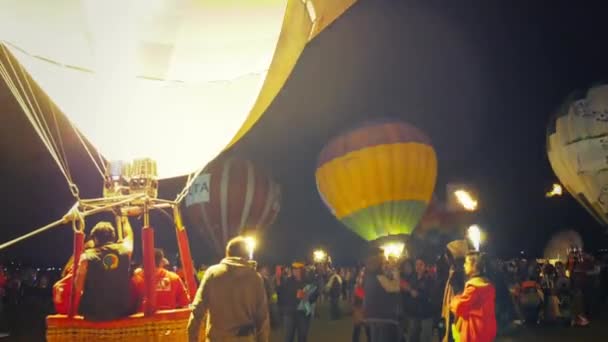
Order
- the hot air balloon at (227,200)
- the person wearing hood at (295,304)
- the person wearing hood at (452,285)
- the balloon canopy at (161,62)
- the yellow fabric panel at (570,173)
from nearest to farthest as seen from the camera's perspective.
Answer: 1. the balloon canopy at (161,62)
2. the person wearing hood at (452,285)
3. the person wearing hood at (295,304)
4. the yellow fabric panel at (570,173)
5. the hot air balloon at (227,200)

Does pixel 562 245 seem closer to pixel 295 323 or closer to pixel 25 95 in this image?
pixel 295 323

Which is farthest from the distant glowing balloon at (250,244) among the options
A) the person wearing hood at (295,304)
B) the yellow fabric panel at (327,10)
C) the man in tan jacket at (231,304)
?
the yellow fabric panel at (327,10)

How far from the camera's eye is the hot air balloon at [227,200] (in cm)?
2062

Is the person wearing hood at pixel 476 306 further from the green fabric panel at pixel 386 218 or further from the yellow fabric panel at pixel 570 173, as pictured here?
the green fabric panel at pixel 386 218

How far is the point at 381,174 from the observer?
18.6m

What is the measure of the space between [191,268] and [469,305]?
2.35 m

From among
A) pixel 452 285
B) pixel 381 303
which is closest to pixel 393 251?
pixel 381 303

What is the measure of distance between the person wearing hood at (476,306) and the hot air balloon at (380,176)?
44.8 ft

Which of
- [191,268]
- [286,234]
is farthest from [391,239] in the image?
[286,234]

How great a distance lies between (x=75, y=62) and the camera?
3549 millimetres

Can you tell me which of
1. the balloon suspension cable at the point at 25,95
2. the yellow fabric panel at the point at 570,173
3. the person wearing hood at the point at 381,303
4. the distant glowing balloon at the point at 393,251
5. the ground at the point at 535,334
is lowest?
the ground at the point at 535,334

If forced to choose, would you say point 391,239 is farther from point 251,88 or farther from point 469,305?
point 251,88

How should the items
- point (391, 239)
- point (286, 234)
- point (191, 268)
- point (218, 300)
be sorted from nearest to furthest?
point (218, 300) → point (191, 268) → point (391, 239) → point (286, 234)

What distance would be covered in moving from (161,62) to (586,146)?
1623 centimetres
